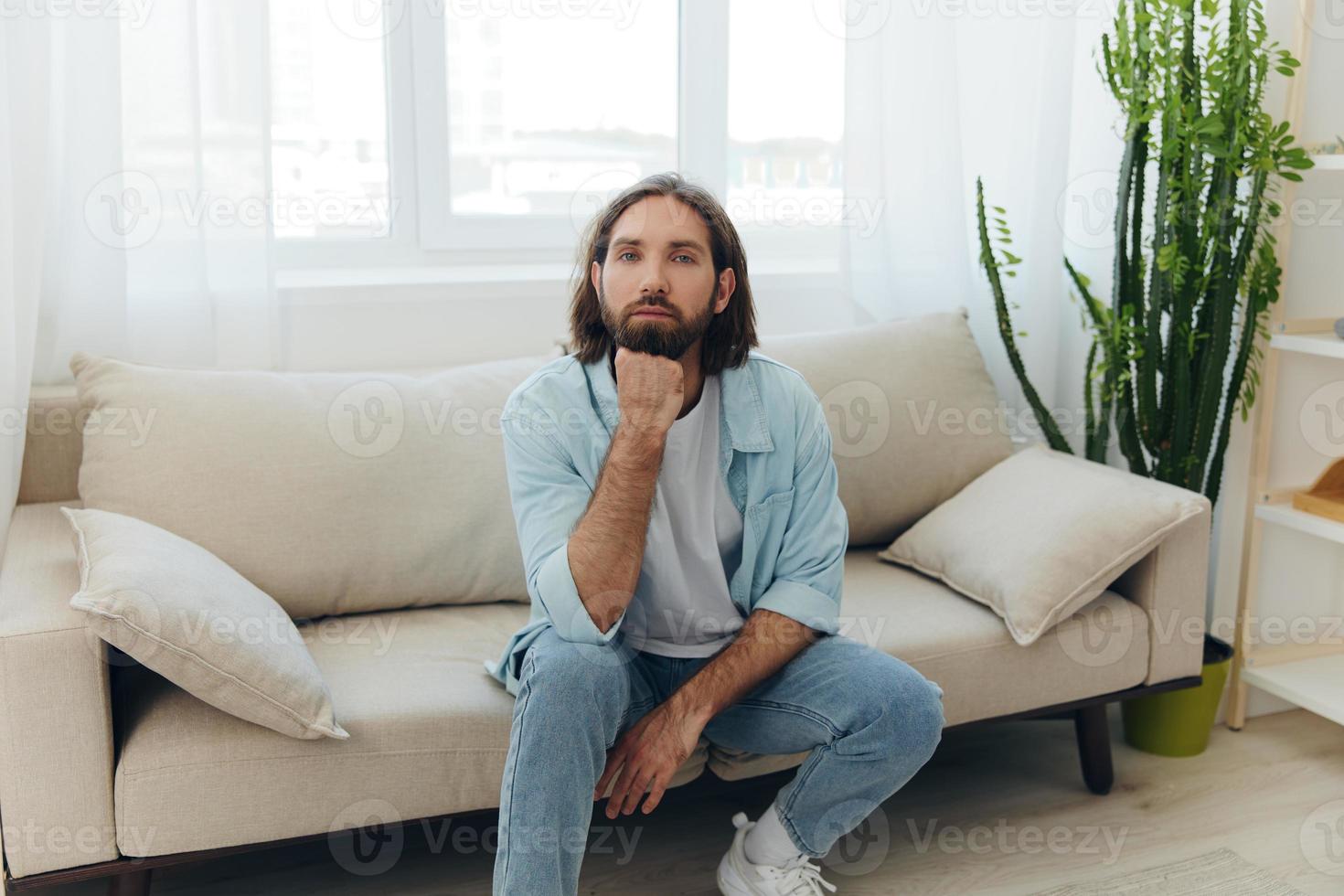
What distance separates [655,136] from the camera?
281cm

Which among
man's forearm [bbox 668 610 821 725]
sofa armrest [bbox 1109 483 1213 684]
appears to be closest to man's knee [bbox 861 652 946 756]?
man's forearm [bbox 668 610 821 725]

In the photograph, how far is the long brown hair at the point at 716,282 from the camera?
1.78 metres

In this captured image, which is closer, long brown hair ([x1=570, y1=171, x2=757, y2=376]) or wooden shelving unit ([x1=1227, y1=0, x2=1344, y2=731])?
long brown hair ([x1=570, y1=171, x2=757, y2=376])

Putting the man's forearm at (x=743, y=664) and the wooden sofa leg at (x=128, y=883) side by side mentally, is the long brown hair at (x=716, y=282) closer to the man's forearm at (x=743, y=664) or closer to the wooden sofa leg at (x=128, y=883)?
the man's forearm at (x=743, y=664)

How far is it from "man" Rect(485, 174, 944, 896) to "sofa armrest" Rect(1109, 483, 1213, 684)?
2.05 feet

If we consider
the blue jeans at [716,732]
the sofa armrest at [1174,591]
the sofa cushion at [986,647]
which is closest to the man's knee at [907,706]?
the blue jeans at [716,732]

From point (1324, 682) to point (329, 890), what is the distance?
1.91 m

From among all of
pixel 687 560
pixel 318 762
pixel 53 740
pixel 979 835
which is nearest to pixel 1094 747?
pixel 979 835

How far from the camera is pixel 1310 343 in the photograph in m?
2.29

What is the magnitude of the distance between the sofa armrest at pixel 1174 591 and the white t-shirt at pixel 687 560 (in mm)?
799

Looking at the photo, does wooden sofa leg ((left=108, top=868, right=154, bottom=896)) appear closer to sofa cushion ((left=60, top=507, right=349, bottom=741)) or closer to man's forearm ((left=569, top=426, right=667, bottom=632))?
sofa cushion ((left=60, top=507, right=349, bottom=741))

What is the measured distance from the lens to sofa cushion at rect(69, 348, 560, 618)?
193cm

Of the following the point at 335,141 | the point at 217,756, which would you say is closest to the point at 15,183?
the point at 335,141

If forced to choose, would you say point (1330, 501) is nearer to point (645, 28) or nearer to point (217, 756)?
point (645, 28)
